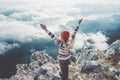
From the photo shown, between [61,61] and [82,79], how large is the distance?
5.93 metres

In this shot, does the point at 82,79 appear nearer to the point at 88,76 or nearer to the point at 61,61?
the point at 88,76

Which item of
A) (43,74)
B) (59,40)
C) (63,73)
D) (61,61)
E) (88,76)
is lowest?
(43,74)

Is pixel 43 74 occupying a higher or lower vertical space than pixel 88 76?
lower

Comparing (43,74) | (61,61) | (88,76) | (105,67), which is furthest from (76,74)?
(61,61)

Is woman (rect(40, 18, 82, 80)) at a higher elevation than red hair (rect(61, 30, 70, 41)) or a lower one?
lower

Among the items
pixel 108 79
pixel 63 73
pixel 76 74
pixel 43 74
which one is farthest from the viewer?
pixel 43 74

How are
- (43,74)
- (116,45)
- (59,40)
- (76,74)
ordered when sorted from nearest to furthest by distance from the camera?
(59,40) < (76,74) < (43,74) < (116,45)

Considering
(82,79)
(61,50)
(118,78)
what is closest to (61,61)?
(61,50)

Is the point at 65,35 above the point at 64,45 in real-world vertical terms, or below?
above

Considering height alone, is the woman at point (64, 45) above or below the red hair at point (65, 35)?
below

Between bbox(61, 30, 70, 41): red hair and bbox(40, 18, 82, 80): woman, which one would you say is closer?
bbox(40, 18, 82, 80): woman

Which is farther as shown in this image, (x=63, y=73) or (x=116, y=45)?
(x=116, y=45)

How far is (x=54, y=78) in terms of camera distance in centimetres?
2691

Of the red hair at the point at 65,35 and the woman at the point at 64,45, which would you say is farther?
the red hair at the point at 65,35
